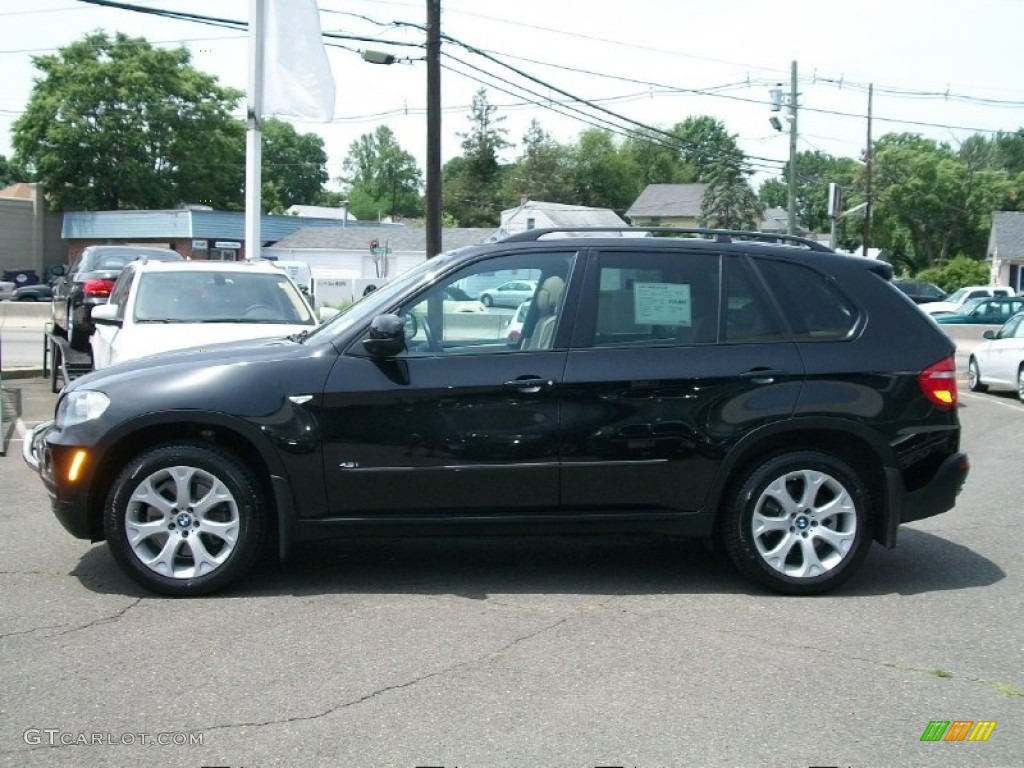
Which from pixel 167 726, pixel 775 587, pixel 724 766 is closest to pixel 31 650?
pixel 167 726

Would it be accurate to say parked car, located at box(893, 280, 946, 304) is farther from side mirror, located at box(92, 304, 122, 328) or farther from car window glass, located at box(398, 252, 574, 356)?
car window glass, located at box(398, 252, 574, 356)

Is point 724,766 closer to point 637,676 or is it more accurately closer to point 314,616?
point 637,676

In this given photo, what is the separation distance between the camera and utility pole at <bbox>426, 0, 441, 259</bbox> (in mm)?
17922

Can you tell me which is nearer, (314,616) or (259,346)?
(314,616)

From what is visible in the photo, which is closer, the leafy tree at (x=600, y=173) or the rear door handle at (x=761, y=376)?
the rear door handle at (x=761, y=376)

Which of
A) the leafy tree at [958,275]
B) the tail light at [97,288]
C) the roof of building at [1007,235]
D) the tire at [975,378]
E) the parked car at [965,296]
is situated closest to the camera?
the tail light at [97,288]

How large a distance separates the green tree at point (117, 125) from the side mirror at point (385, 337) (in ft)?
209

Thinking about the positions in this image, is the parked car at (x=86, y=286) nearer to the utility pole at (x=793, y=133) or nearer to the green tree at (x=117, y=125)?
the utility pole at (x=793, y=133)

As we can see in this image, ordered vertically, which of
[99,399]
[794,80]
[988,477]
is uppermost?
[794,80]

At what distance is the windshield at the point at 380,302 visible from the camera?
581cm

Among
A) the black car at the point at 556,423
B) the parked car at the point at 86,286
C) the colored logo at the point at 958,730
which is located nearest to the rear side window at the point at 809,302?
the black car at the point at 556,423

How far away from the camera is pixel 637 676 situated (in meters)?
4.62

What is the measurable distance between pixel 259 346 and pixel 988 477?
22.4 ft

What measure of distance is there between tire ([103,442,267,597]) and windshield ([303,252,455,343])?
90 centimetres
